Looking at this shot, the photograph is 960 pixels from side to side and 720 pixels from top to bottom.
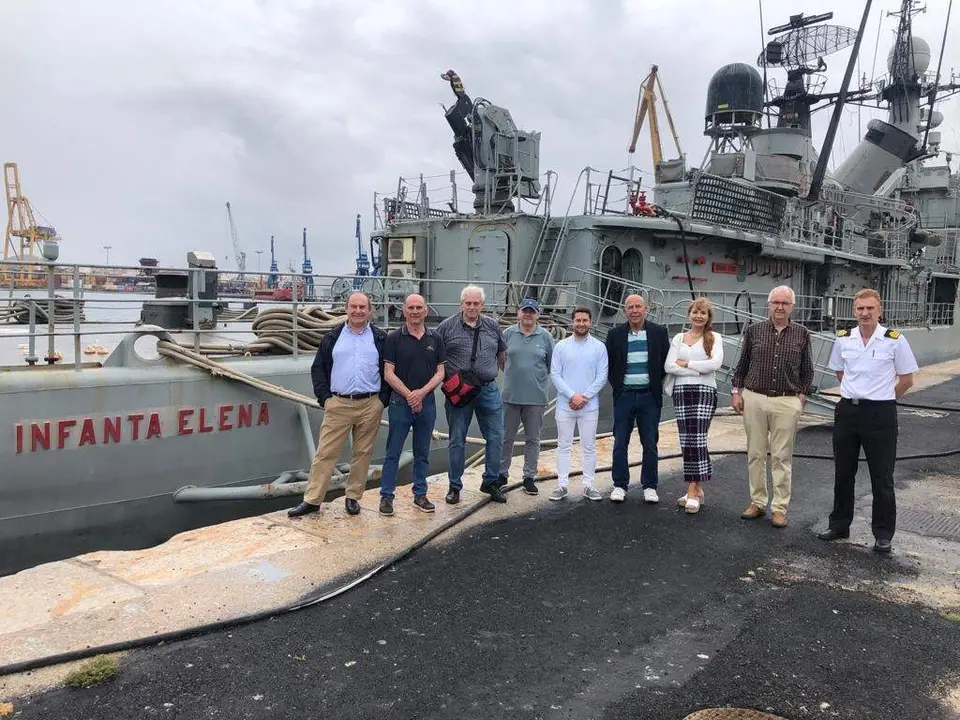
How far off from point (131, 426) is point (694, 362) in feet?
16.8

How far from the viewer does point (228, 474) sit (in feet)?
24.3

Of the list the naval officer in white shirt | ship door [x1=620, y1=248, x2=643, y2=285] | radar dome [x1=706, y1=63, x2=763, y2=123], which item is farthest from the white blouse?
radar dome [x1=706, y1=63, x2=763, y2=123]

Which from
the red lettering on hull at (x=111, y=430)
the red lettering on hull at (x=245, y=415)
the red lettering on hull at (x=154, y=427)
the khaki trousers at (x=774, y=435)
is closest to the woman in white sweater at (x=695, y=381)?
the khaki trousers at (x=774, y=435)

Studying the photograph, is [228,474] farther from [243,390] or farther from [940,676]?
[940,676]

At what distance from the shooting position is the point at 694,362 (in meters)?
5.48

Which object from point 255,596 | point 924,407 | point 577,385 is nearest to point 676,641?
point 255,596

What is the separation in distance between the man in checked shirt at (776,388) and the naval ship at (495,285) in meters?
3.66

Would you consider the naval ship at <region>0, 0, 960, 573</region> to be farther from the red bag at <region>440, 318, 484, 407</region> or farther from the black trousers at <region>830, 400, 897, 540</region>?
the black trousers at <region>830, 400, 897, 540</region>

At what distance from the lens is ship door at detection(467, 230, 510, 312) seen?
13008mm

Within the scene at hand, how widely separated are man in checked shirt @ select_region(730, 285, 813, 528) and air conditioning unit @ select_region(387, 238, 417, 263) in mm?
9481

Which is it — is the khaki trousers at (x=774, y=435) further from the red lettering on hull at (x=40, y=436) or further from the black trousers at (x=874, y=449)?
the red lettering on hull at (x=40, y=436)

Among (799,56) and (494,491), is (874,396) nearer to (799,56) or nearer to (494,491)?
(494,491)

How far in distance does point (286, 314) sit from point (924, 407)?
9576mm

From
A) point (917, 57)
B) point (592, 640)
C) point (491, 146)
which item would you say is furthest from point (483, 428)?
A: point (917, 57)
